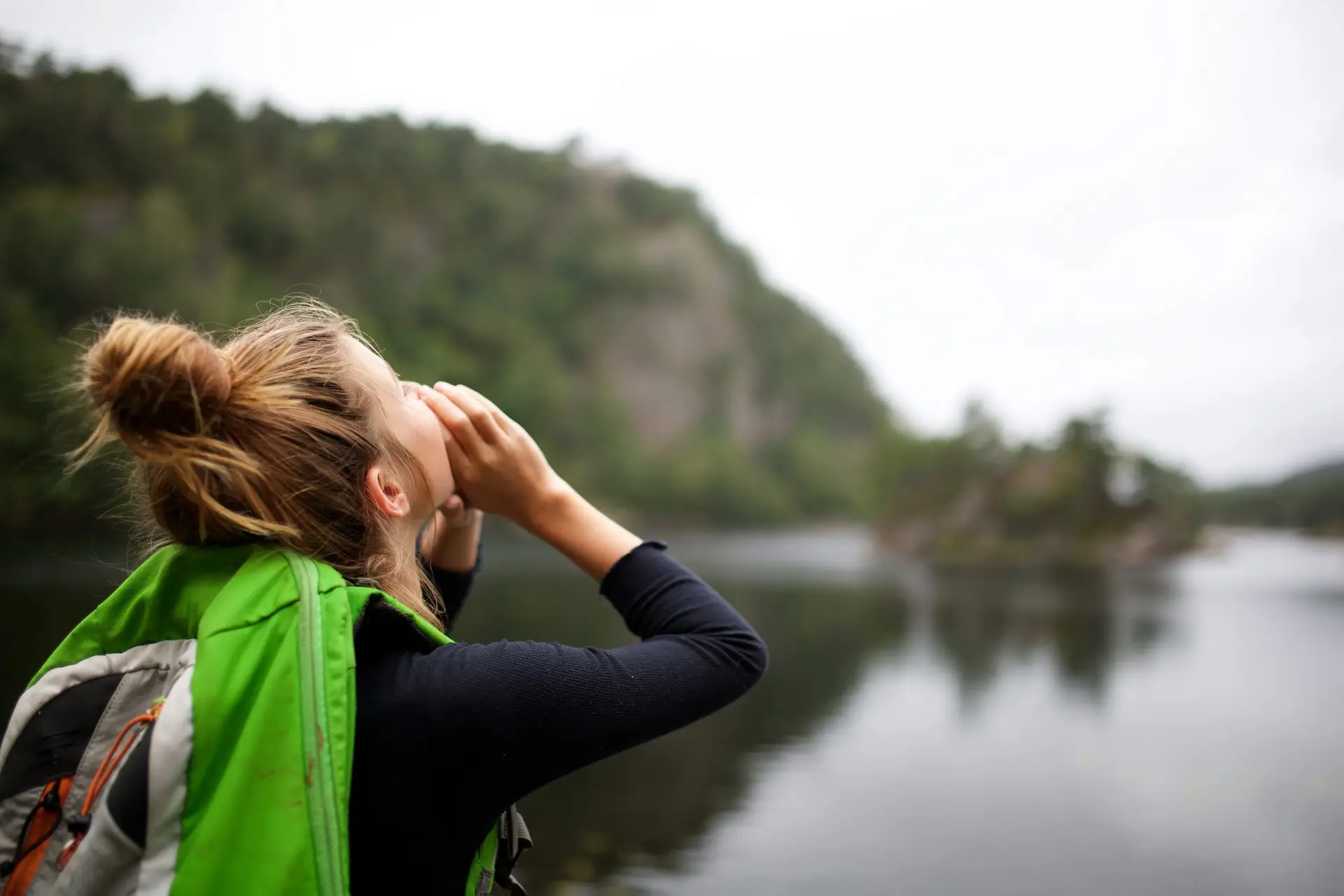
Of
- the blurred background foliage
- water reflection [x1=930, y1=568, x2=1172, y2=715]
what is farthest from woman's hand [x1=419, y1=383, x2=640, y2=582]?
water reflection [x1=930, y1=568, x2=1172, y2=715]

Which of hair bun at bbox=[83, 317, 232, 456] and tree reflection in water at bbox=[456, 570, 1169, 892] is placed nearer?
hair bun at bbox=[83, 317, 232, 456]

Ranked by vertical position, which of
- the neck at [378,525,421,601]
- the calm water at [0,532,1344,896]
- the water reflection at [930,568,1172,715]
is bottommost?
the water reflection at [930,568,1172,715]

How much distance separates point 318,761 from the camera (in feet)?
1.05

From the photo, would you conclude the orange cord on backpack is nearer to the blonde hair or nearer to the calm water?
the blonde hair

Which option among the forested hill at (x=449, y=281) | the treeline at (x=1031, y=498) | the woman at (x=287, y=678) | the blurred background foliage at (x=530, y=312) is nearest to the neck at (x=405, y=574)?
the woman at (x=287, y=678)

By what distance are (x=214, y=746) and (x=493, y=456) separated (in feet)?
0.61

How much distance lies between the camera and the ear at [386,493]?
40 cm

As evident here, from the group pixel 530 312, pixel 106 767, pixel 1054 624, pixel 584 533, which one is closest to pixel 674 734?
pixel 584 533

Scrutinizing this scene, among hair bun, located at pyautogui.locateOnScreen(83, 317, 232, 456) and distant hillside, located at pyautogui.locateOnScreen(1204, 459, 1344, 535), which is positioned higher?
hair bun, located at pyautogui.locateOnScreen(83, 317, 232, 456)

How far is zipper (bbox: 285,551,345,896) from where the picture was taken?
0.32m

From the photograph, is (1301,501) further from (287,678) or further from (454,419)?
(287,678)

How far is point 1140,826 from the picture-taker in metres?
1.81

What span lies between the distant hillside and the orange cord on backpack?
346cm

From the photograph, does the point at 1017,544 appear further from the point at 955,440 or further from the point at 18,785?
the point at 18,785
